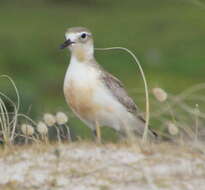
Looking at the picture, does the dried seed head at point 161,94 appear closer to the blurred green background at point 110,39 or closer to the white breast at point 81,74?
the white breast at point 81,74

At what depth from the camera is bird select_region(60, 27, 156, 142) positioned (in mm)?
12766

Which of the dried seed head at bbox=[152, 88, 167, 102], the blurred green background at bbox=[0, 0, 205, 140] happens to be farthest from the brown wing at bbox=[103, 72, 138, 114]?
the blurred green background at bbox=[0, 0, 205, 140]

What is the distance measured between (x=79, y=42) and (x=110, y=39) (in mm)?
47720

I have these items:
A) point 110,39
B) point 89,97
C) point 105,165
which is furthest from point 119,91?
point 110,39

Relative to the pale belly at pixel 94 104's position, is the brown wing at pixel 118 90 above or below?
above

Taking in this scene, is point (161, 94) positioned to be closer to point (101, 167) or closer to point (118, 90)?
point (101, 167)

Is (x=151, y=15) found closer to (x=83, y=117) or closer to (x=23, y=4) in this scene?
(x=23, y=4)

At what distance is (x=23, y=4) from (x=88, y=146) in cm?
6498

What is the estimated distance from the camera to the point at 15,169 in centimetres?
1062

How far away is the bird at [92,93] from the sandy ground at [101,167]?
1575mm

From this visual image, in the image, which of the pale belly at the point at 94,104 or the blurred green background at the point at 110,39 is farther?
the blurred green background at the point at 110,39

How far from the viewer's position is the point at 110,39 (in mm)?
61156

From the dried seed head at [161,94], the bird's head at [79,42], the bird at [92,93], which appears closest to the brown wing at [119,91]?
the bird at [92,93]

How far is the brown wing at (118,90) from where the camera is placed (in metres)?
13.2
